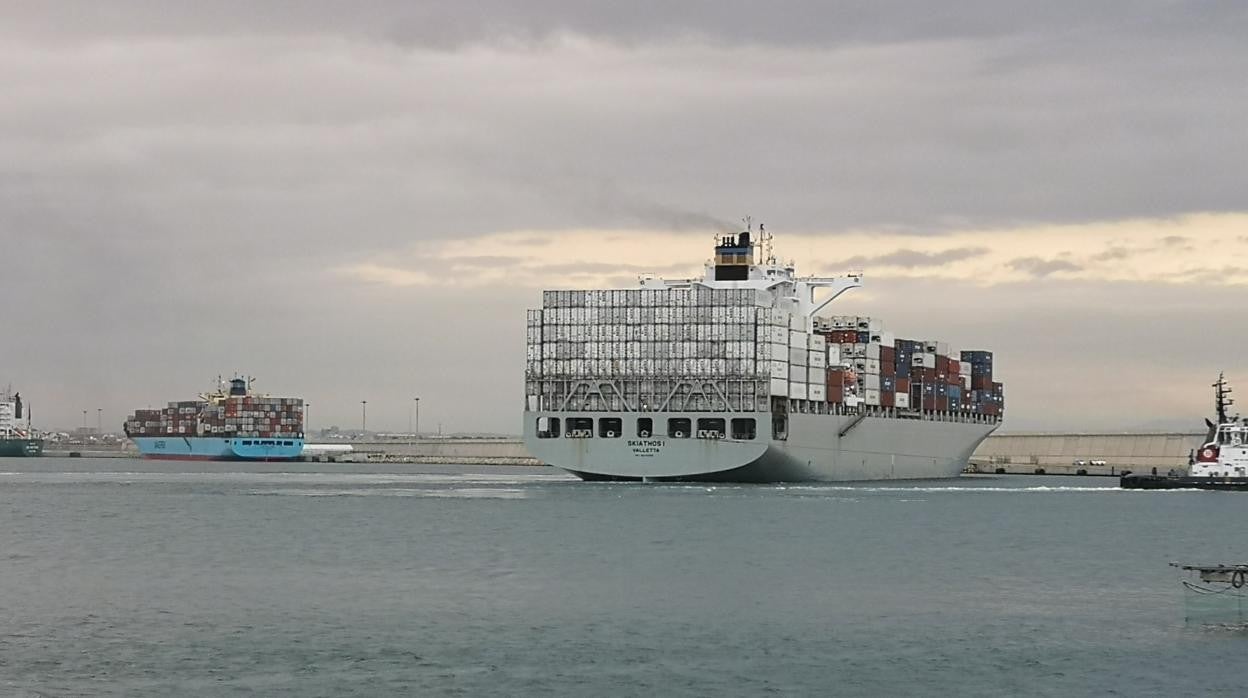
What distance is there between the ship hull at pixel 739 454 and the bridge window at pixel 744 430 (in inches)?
26.9

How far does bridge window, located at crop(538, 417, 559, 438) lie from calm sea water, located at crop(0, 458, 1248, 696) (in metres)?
18.5

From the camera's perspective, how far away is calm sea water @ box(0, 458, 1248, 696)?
34.2m

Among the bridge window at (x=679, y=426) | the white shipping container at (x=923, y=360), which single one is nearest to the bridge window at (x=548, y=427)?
the bridge window at (x=679, y=426)

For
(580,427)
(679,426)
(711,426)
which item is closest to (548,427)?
(580,427)

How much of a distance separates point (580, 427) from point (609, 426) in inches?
87.0

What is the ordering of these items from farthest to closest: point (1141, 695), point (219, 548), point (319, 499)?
point (319, 499) → point (219, 548) → point (1141, 695)

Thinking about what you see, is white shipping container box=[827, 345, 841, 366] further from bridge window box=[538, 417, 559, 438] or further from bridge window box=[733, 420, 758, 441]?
bridge window box=[538, 417, 559, 438]

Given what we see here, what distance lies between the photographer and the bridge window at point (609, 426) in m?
103

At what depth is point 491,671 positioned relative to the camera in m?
34.5

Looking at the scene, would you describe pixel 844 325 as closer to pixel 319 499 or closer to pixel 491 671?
pixel 319 499

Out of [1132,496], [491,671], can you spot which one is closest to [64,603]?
[491,671]

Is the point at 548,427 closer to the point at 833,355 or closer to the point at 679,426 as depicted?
the point at 679,426

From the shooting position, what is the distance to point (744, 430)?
103m

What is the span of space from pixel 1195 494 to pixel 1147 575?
203 feet
